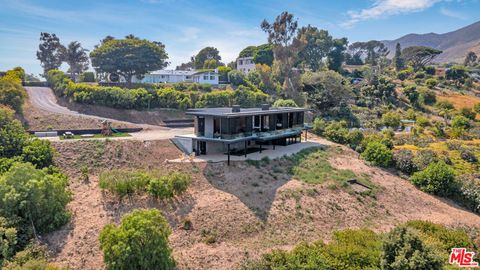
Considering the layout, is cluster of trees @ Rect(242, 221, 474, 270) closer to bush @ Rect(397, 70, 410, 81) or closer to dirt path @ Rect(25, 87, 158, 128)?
dirt path @ Rect(25, 87, 158, 128)

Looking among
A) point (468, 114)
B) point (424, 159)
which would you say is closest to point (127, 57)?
point (424, 159)

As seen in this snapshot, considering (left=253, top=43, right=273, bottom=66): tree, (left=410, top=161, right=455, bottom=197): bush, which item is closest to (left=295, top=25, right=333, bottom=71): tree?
(left=253, top=43, right=273, bottom=66): tree

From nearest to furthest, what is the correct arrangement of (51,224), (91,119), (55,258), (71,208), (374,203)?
(55,258)
(51,224)
(71,208)
(374,203)
(91,119)

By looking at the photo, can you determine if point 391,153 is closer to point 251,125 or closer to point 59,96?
point 251,125

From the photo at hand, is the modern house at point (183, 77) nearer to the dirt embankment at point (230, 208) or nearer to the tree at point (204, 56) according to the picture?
the tree at point (204, 56)

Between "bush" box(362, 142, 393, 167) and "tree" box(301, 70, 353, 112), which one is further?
"tree" box(301, 70, 353, 112)

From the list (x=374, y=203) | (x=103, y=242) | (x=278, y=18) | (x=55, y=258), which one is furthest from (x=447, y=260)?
(x=278, y=18)
